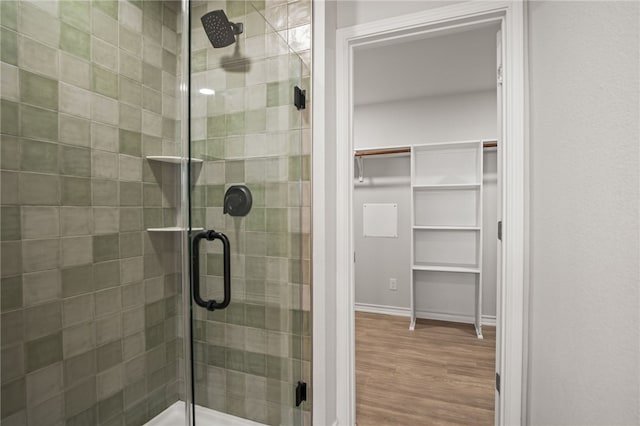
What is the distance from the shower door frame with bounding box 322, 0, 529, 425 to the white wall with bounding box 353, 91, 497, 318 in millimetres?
2133

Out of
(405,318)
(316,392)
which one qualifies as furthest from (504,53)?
(405,318)

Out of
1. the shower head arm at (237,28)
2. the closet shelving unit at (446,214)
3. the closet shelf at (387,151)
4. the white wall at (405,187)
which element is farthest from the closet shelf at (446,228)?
the shower head arm at (237,28)

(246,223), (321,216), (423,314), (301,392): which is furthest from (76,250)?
(423,314)

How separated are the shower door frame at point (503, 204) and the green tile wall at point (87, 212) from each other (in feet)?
3.35

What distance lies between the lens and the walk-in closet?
2.63 meters

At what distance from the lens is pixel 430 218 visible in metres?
3.57

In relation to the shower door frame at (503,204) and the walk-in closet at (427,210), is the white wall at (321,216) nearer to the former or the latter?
the shower door frame at (503,204)

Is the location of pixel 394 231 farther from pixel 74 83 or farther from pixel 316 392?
pixel 74 83

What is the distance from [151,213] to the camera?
183cm

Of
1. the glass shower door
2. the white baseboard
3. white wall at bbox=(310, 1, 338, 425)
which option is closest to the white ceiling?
white wall at bbox=(310, 1, 338, 425)

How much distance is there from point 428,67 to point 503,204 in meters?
1.96

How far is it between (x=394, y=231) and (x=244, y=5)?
9.85ft

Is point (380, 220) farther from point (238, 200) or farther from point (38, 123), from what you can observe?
point (38, 123)

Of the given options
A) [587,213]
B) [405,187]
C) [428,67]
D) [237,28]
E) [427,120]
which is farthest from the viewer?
[405,187]
